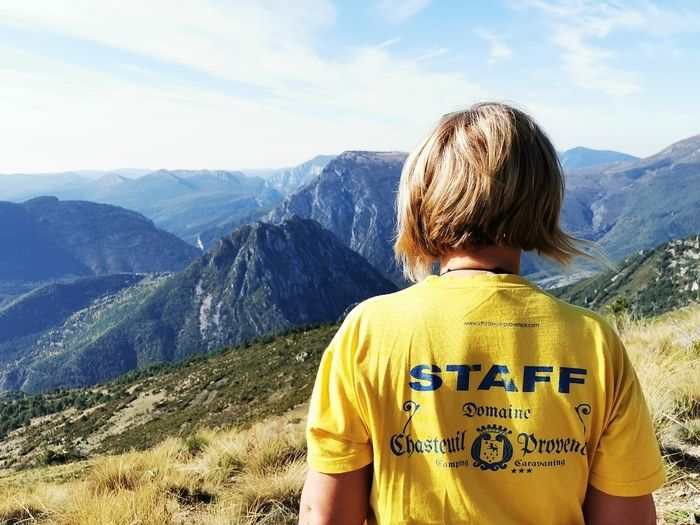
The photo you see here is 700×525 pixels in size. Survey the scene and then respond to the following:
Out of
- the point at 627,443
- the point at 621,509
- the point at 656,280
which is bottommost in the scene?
the point at 656,280

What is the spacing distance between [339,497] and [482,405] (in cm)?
65

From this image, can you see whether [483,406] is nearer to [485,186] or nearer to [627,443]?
[627,443]

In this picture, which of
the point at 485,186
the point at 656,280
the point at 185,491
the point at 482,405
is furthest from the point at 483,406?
the point at 656,280

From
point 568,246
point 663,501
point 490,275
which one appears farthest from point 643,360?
point 490,275

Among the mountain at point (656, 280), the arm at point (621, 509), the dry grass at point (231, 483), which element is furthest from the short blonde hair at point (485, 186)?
the mountain at point (656, 280)

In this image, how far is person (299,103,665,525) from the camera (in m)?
1.77

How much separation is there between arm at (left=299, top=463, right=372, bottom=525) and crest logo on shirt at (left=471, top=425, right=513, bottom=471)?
0.43 m

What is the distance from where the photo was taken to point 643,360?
275 inches

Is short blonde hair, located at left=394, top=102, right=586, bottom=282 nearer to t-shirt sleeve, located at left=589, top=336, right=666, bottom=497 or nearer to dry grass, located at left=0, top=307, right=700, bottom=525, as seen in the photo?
t-shirt sleeve, located at left=589, top=336, right=666, bottom=497

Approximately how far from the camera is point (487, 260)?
6.54 ft

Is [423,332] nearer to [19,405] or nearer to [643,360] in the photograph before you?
[643,360]

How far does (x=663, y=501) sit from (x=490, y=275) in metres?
3.60

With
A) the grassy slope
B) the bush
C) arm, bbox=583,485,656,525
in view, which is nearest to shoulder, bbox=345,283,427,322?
arm, bbox=583,485,656,525

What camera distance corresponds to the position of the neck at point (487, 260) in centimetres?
199
